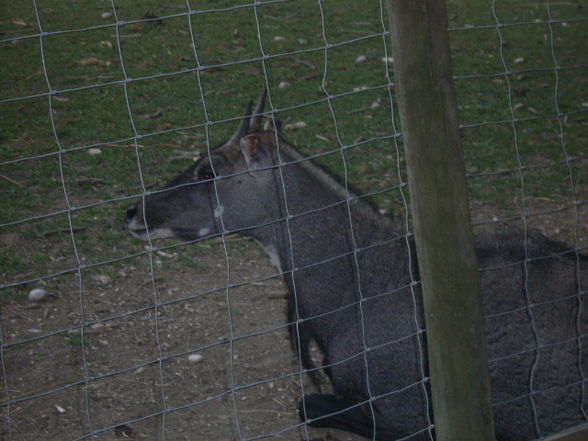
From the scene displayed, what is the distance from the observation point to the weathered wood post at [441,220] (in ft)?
7.11

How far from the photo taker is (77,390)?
381cm

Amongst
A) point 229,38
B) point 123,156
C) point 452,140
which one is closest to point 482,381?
point 452,140

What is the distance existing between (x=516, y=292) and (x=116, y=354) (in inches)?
80.2

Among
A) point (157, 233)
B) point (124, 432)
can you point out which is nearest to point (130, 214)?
point (157, 233)

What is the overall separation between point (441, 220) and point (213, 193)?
2126 mm

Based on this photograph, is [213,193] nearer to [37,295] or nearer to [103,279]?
[103,279]

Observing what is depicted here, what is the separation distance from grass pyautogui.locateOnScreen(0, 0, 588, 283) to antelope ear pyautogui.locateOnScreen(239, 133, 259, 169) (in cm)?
84

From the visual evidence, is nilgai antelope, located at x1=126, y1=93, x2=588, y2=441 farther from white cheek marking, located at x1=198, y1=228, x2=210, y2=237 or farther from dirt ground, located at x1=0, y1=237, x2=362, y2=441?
dirt ground, located at x1=0, y1=237, x2=362, y2=441

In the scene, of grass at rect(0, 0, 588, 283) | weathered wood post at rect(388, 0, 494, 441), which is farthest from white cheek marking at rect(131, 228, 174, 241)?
weathered wood post at rect(388, 0, 494, 441)

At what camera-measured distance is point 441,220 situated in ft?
7.43

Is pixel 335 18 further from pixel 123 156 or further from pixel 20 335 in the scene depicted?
pixel 20 335

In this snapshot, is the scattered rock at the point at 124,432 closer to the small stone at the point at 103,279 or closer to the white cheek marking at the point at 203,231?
the white cheek marking at the point at 203,231

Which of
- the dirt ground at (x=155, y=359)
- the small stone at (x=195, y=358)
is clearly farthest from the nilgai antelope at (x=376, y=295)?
the small stone at (x=195, y=358)

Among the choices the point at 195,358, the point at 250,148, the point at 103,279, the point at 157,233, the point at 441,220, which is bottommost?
the point at 195,358
